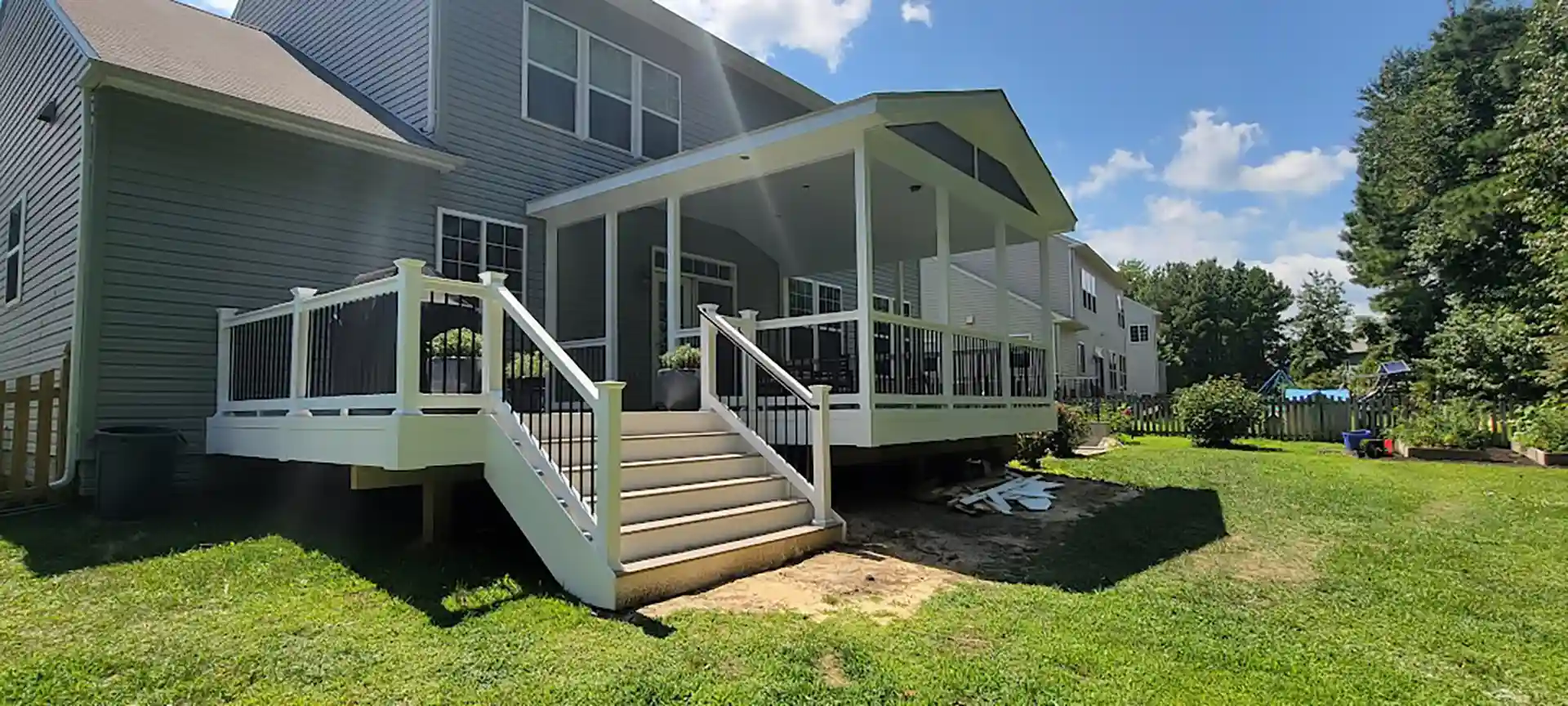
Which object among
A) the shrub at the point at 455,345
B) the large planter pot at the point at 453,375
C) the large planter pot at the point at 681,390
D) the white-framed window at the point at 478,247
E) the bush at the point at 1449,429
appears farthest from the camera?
the bush at the point at 1449,429

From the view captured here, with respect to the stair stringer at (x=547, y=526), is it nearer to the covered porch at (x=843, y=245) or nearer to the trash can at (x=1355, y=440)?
the covered porch at (x=843, y=245)

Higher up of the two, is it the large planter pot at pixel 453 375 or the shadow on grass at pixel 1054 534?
the large planter pot at pixel 453 375

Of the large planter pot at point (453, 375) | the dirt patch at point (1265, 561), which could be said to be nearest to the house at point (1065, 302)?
the dirt patch at point (1265, 561)

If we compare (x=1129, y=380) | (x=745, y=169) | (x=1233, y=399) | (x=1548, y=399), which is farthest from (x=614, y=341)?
(x=1129, y=380)

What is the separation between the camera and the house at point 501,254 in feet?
18.1

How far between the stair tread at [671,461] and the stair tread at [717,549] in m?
0.75

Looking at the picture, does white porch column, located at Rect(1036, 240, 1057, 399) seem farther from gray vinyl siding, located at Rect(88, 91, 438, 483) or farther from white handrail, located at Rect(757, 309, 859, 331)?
gray vinyl siding, located at Rect(88, 91, 438, 483)

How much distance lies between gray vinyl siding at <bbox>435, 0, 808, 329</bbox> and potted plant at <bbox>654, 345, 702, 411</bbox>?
2673 mm

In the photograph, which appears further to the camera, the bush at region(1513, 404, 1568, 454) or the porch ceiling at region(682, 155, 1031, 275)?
the bush at region(1513, 404, 1568, 454)

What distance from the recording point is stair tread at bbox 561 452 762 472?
18.7 feet

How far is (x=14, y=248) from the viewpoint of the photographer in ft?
31.2

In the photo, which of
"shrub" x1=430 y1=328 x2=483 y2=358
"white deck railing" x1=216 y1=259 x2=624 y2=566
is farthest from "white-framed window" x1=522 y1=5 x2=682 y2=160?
"shrub" x1=430 y1=328 x2=483 y2=358

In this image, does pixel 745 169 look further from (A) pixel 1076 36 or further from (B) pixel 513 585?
(A) pixel 1076 36

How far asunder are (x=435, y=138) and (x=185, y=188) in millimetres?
2501
